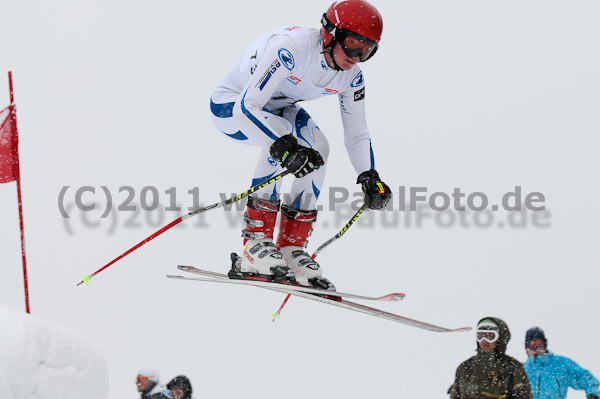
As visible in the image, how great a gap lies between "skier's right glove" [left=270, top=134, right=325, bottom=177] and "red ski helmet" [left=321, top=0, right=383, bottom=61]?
0.70m

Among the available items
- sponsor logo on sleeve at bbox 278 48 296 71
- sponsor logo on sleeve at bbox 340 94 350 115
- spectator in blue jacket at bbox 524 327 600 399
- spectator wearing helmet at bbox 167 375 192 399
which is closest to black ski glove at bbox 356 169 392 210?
sponsor logo on sleeve at bbox 340 94 350 115

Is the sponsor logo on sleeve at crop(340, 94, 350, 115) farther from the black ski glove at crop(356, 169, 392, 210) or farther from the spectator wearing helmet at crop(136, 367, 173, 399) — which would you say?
the spectator wearing helmet at crop(136, 367, 173, 399)

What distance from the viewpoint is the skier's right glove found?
4965mm

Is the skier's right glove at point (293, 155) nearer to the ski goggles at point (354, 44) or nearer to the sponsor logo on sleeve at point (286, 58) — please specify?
the sponsor logo on sleeve at point (286, 58)

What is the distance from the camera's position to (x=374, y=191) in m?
5.52

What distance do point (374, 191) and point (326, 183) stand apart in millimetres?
8148

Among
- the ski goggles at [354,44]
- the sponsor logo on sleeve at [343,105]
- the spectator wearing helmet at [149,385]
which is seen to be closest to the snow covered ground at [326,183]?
the spectator wearing helmet at [149,385]

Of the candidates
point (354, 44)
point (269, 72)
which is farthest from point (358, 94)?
point (269, 72)

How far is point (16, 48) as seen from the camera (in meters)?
17.5

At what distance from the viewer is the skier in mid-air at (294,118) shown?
197 inches

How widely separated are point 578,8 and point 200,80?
9.47m

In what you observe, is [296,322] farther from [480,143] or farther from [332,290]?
[332,290]

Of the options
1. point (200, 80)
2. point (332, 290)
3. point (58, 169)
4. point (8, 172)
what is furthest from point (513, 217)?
point (8, 172)

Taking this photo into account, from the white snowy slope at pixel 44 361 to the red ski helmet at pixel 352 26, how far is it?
253cm
